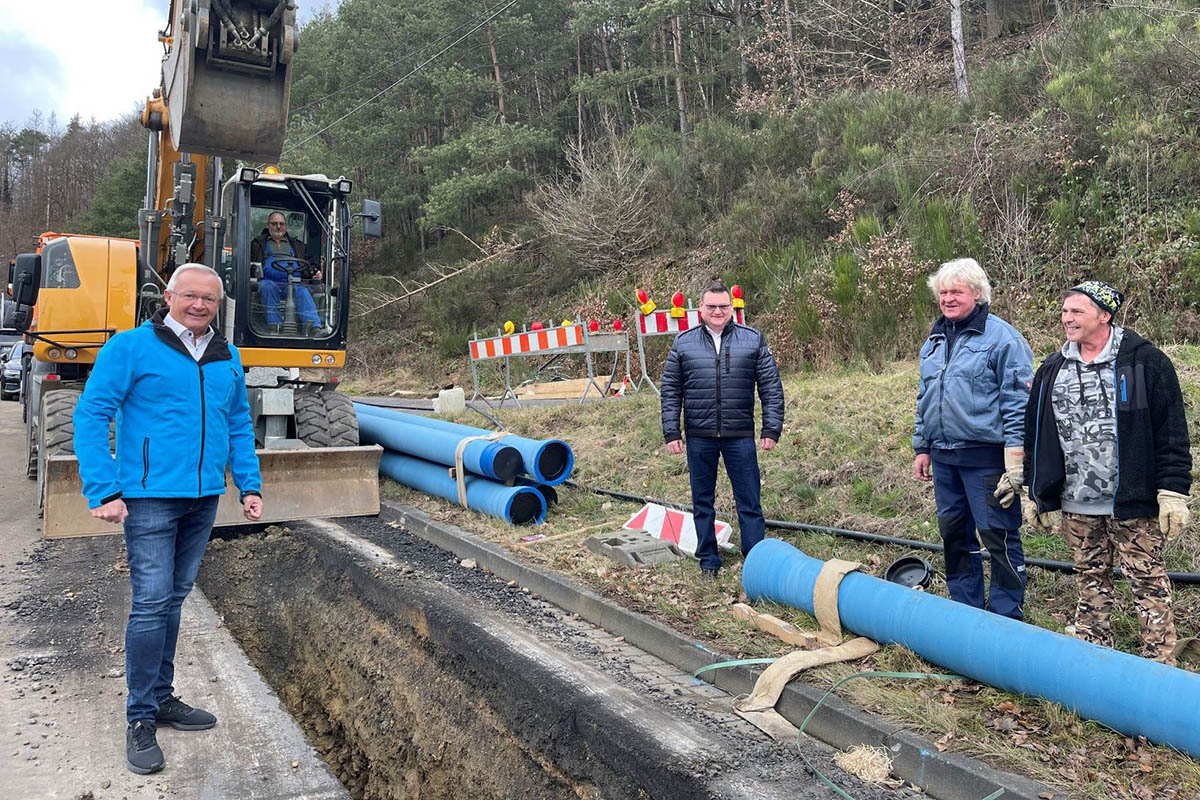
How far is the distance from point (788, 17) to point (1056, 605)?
1935 centimetres

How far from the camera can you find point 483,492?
784 centimetres

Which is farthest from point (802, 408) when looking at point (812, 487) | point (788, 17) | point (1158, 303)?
point (788, 17)

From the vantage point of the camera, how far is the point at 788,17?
827 inches

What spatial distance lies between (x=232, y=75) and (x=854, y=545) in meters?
5.89

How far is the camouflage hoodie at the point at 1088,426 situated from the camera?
12.4 ft

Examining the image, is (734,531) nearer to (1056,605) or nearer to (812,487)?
(812,487)

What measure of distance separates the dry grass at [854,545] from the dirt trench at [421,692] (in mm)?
852

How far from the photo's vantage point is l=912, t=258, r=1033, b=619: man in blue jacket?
434 centimetres

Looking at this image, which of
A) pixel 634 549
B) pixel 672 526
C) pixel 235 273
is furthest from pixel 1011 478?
pixel 235 273

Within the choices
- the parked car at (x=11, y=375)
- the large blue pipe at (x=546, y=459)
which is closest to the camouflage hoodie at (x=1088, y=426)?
the large blue pipe at (x=546, y=459)

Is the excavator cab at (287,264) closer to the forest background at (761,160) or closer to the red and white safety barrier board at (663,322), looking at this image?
the red and white safety barrier board at (663,322)

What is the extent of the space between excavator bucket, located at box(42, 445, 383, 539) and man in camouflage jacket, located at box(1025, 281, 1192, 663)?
19.3 ft

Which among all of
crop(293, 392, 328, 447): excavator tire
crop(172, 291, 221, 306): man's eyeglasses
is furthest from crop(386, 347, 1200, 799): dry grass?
crop(172, 291, 221, 306): man's eyeglasses

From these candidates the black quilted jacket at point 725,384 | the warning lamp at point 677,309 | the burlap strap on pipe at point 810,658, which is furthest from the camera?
the warning lamp at point 677,309
